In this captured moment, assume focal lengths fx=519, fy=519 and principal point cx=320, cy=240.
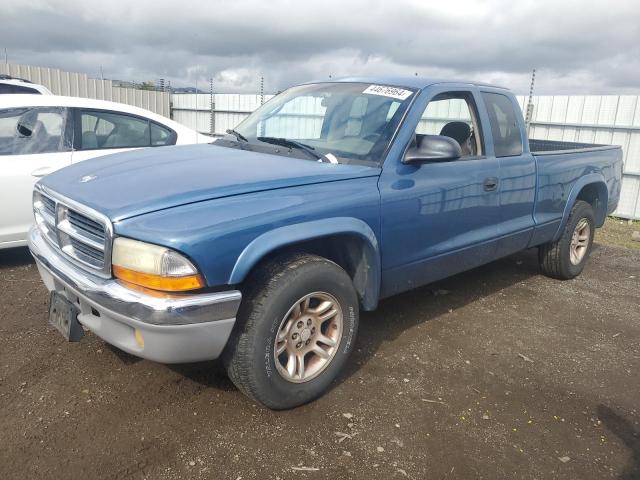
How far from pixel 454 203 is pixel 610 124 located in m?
7.22

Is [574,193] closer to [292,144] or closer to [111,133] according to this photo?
[292,144]

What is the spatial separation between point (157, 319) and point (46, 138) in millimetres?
3579

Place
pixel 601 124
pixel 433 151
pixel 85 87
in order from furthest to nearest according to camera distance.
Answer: pixel 85 87 → pixel 601 124 → pixel 433 151

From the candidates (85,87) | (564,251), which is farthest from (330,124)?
(85,87)

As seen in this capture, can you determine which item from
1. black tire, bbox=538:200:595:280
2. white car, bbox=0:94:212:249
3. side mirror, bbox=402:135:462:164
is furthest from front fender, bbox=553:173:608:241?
white car, bbox=0:94:212:249

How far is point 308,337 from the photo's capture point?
2.88 metres

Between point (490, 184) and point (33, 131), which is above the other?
point (33, 131)

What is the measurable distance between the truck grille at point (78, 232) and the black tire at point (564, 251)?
4.33 metres

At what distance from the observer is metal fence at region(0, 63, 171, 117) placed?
1226 cm

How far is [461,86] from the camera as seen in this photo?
391cm

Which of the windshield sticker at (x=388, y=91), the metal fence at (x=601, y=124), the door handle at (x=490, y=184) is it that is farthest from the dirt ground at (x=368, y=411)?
the metal fence at (x=601, y=124)

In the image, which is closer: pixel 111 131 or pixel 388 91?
pixel 388 91

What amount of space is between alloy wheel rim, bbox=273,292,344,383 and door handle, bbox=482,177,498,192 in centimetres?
164

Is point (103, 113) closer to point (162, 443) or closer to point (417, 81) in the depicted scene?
point (417, 81)
